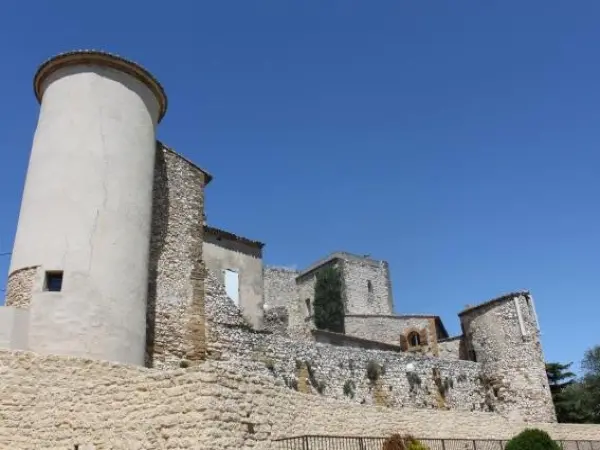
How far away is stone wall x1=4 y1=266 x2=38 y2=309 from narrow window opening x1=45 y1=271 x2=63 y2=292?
0.32 metres

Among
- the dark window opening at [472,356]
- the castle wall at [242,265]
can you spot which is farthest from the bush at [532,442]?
the castle wall at [242,265]

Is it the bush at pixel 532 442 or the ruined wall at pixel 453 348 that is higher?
the ruined wall at pixel 453 348

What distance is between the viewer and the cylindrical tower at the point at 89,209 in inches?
577

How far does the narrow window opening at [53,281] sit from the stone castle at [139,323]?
0.09 feet

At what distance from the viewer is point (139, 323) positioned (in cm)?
1605

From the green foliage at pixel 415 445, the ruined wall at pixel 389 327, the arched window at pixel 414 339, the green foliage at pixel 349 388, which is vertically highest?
the ruined wall at pixel 389 327

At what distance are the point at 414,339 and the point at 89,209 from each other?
88.8 ft

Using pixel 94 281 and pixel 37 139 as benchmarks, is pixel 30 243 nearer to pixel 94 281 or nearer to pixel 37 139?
pixel 94 281

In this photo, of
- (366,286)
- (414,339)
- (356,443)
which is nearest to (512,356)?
(414,339)

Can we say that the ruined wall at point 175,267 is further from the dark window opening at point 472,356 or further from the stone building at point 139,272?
the dark window opening at point 472,356

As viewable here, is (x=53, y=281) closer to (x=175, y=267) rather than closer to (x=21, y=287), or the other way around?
(x=21, y=287)

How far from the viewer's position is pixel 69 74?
17.3m

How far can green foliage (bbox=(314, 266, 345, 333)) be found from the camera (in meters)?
46.4

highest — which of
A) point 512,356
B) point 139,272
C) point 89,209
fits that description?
point 89,209
